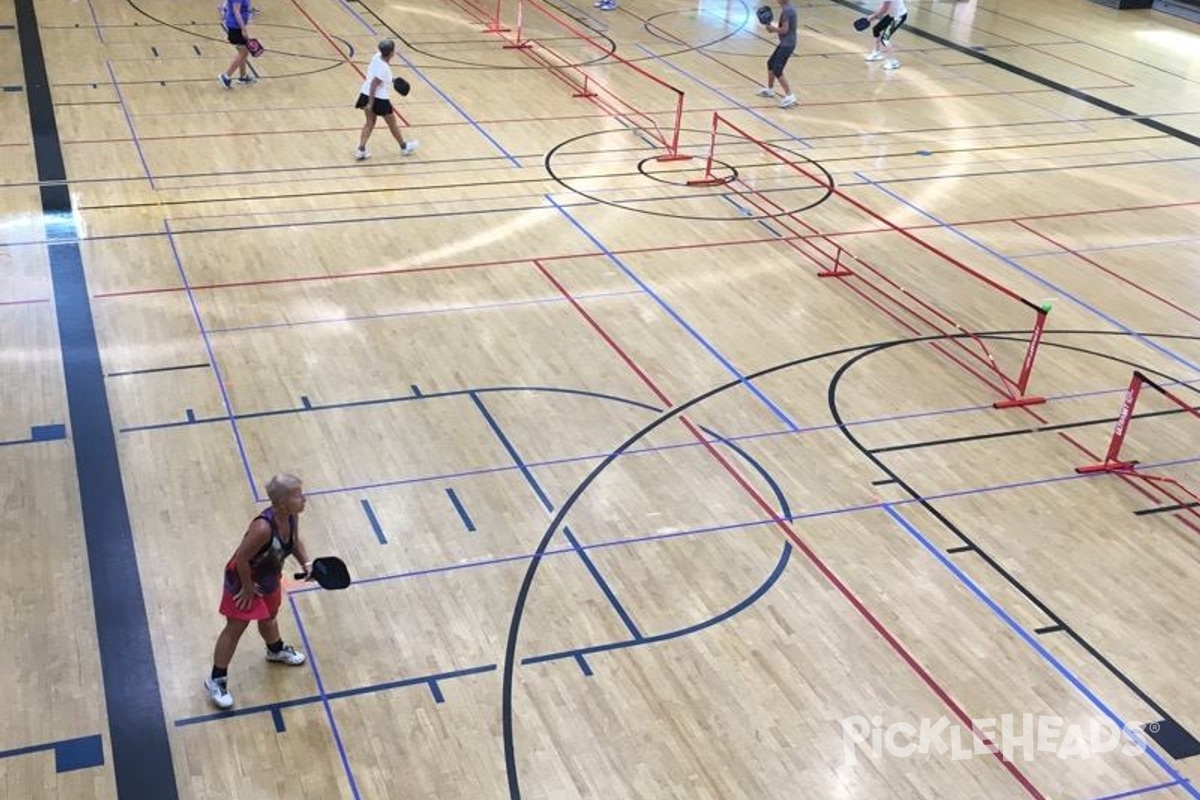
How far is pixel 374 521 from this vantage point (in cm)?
853

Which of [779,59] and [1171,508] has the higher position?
[779,59]

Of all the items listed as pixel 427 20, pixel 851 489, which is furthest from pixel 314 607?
pixel 427 20

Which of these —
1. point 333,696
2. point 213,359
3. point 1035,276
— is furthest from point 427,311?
point 1035,276

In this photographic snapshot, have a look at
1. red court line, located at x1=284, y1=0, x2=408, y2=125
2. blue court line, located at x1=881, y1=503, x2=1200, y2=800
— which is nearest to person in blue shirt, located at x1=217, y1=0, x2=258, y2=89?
red court line, located at x1=284, y1=0, x2=408, y2=125

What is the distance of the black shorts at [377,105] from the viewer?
47.5 ft

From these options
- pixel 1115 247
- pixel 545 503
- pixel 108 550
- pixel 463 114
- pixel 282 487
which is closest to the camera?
pixel 282 487

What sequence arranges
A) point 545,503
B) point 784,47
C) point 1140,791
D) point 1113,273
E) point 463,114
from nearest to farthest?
point 1140,791 → point 545,503 → point 1113,273 → point 463,114 → point 784,47

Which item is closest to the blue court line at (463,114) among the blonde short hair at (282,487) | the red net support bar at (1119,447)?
the red net support bar at (1119,447)

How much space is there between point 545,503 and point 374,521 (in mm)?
1171

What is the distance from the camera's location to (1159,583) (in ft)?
27.9

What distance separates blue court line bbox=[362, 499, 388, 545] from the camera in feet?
27.5

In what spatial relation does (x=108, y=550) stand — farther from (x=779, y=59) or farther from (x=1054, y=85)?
(x=1054, y=85)

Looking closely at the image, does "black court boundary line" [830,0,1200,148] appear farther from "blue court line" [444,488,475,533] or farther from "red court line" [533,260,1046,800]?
"blue court line" [444,488,475,533]

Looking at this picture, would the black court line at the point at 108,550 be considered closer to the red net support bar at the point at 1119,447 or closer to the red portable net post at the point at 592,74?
the red net support bar at the point at 1119,447
